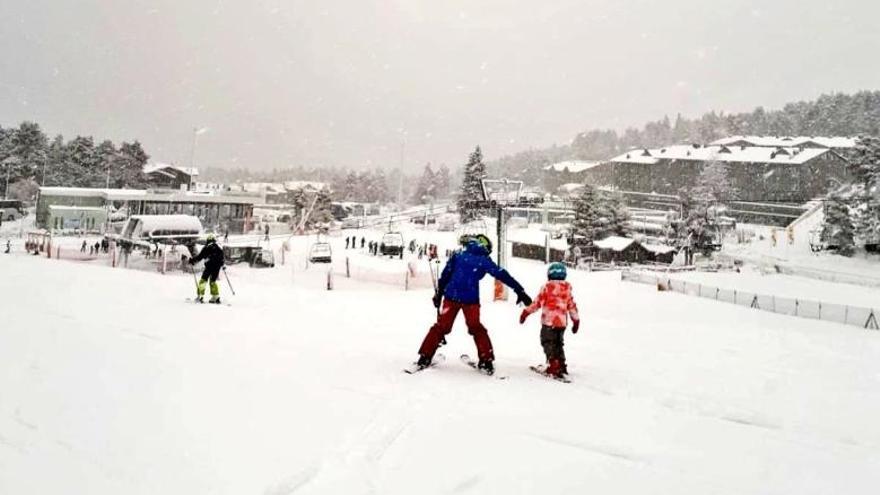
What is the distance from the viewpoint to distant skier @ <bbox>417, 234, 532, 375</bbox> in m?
6.16

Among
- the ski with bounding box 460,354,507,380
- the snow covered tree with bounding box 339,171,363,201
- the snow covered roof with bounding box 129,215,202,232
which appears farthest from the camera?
the snow covered tree with bounding box 339,171,363,201

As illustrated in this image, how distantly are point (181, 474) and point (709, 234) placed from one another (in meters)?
55.8

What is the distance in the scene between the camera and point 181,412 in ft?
13.6

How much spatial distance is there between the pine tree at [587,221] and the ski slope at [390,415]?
43.0 metres

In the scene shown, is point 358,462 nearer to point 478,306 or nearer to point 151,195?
point 478,306

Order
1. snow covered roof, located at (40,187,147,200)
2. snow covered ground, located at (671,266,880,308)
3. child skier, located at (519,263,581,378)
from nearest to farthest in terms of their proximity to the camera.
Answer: child skier, located at (519,263,581,378) → snow covered ground, located at (671,266,880,308) → snow covered roof, located at (40,187,147,200)

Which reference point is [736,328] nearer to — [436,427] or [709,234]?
[436,427]

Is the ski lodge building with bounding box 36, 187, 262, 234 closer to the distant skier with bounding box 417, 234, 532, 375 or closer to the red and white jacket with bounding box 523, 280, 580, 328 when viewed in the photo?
the distant skier with bounding box 417, 234, 532, 375

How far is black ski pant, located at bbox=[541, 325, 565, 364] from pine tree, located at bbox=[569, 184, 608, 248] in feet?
149

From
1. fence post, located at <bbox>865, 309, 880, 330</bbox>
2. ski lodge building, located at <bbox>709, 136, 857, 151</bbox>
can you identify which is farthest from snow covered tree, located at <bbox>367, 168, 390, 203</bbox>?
fence post, located at <bbox>865, 309, 880, 330</bbox>

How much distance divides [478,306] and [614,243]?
43.8 m

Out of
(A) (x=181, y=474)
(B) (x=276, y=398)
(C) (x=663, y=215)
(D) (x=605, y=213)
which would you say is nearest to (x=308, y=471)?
(A) (x=181, y=474)

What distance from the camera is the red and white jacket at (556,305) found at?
20.4 feet

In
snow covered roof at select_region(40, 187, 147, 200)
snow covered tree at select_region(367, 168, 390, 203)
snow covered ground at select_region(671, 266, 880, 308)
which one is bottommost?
snow covered ground at select_region(671, 266, 880, 308)
